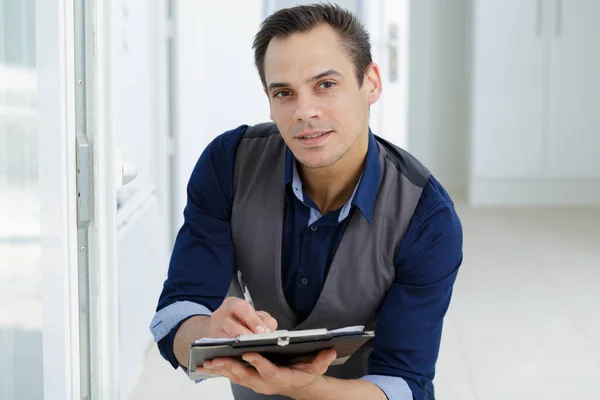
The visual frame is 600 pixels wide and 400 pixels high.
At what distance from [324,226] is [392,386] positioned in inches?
12.4

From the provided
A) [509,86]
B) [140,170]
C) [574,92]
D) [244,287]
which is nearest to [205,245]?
[244,287]

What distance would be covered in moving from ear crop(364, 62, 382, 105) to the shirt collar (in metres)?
0.08

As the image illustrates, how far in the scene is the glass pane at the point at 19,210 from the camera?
3.94ft

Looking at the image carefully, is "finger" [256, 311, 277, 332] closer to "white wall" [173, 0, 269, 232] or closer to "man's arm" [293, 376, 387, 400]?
"man's arm" [293, 376, 387, 400]

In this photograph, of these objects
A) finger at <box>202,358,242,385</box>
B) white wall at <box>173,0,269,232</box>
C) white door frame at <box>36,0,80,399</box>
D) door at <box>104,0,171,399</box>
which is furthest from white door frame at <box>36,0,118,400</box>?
white wall at <box>173,0,269,232</box>

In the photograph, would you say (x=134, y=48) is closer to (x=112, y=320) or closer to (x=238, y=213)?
(x=238, y=213)

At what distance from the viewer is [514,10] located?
537cm

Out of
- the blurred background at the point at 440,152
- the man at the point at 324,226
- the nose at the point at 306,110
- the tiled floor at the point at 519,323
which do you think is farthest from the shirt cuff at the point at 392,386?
the tiled floor at the point at 519,323

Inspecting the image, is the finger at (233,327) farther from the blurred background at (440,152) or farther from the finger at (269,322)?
the blurred background at (440,152)

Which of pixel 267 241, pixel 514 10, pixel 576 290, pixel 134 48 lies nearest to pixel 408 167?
pixel 267 241

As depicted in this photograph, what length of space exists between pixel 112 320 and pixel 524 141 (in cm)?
456

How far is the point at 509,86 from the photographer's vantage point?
5512 mm

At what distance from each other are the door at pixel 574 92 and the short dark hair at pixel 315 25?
13.0ft

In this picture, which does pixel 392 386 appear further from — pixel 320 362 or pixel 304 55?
pixel 304 55
